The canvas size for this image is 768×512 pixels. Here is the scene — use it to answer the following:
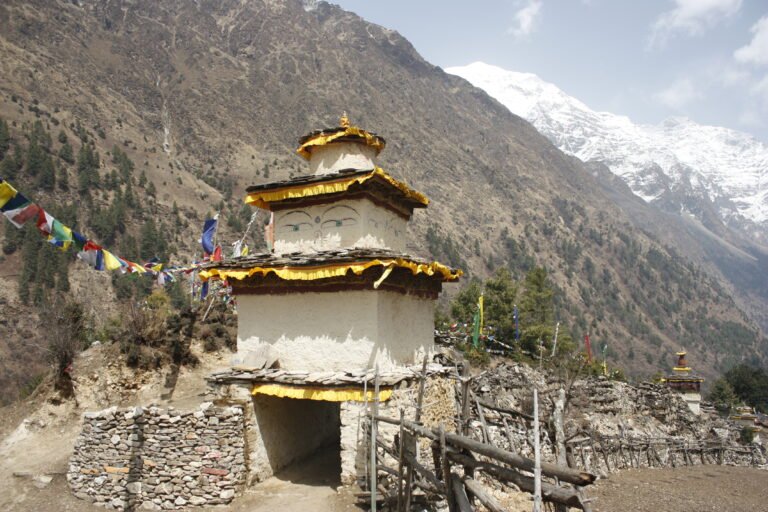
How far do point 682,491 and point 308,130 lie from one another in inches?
4134

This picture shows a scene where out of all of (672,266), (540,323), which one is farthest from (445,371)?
(672,266)

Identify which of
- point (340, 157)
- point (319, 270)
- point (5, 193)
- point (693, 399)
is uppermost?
point (340, 157)

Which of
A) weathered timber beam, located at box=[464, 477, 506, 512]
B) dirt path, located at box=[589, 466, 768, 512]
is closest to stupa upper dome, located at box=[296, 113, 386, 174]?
weathered timber beam, located at box=[464, 477, 506, 512]

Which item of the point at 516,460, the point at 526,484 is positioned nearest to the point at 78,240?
the point at 516,460

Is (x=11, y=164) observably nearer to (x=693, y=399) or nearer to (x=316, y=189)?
(x=316, y=189)

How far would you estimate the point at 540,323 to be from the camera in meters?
40.2

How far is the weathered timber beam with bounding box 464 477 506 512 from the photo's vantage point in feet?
18.3

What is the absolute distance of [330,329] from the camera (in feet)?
34.3

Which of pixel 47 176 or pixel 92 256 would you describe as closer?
pixel 92 256

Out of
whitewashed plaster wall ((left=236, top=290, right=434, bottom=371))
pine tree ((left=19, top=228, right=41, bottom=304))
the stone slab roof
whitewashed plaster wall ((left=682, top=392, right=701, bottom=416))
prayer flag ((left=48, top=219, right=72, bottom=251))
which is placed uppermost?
pine tree ((left=19, top=228, right=41, bottom=304))

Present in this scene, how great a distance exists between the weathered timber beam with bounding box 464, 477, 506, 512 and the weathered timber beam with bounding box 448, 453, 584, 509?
0.22m

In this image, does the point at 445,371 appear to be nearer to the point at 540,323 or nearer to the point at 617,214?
the point at 540,323

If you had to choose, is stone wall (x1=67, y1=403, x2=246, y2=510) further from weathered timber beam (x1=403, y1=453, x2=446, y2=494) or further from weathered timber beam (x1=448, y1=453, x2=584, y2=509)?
weathered timber beam (x1=448, y1=453, x2=584, y2=509)

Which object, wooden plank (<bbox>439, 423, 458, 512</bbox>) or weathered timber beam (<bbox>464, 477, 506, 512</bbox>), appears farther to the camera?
wooden plank (<bbox>439, 423, 458, 512</bbox>)
